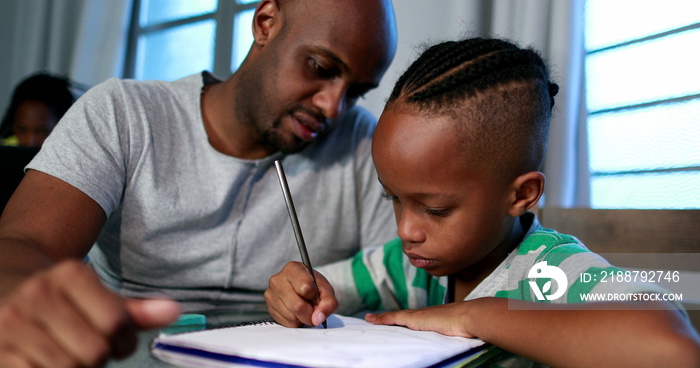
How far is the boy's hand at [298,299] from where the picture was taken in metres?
0.70

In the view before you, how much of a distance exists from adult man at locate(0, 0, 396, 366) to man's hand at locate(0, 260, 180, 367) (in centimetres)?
45

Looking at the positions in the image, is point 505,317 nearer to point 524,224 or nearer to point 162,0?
point 524,224

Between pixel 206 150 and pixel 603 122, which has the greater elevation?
pixel 603 122

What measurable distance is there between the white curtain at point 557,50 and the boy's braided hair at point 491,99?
0.60 metres

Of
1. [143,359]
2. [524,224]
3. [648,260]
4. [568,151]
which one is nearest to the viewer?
[143,359]

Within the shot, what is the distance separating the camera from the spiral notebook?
1.48ft

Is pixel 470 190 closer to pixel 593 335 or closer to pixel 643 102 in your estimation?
pixel 593 335

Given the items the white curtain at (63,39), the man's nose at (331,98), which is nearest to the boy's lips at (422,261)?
the man's nose at (331,98)

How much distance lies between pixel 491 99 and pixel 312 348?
1.59ft

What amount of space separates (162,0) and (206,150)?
227cm

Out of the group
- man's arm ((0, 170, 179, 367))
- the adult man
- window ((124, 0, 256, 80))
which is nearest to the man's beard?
the adult man

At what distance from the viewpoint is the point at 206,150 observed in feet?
3.69

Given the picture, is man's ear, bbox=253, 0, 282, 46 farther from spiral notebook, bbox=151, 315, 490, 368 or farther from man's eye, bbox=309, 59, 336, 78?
spiral notebook, bbox=151, 315, 490, 368

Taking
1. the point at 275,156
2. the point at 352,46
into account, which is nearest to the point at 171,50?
the point at 275,156
